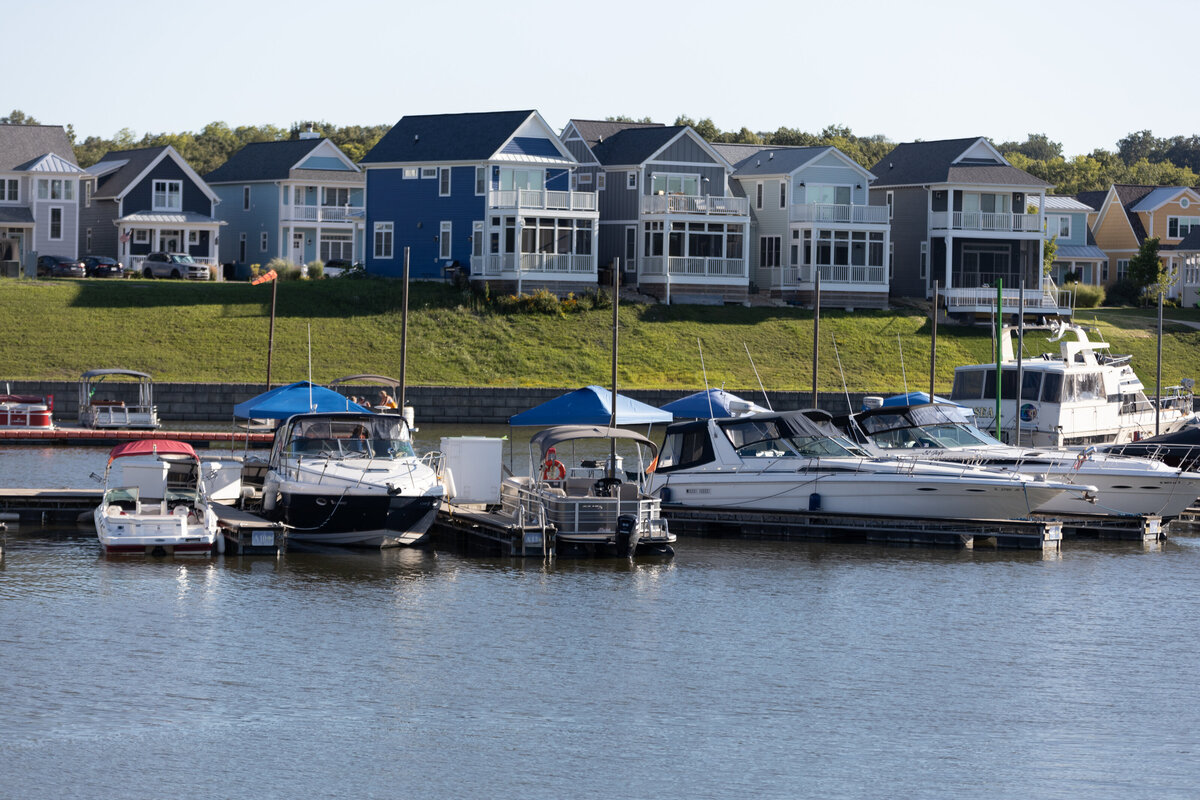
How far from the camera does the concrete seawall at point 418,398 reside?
5288 centimetres

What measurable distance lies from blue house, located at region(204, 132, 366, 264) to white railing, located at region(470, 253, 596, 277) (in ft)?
47.8

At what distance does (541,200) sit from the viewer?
221 ft

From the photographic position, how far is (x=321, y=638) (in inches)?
835

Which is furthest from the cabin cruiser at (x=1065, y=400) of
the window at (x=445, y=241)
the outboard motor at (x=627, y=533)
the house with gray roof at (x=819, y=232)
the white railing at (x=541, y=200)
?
the window at (x=445, y=241)

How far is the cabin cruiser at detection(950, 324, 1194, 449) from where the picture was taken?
40.5 m

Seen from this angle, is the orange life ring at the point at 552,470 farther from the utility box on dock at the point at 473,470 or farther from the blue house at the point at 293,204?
the blue house at the point at 293,204

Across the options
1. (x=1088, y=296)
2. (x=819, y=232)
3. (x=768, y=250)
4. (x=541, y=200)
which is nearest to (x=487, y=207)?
(x=541, y=200)

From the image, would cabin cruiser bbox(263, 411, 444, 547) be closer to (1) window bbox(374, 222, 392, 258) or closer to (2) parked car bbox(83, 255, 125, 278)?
(1) window bbox(374, 222, 392, 258)

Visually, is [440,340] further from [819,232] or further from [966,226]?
[966,226]

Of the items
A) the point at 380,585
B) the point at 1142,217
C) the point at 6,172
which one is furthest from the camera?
the point at 1142,217

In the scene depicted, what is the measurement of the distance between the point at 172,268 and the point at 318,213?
10586mm

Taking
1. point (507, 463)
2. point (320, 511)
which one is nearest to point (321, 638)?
point (320, 511)

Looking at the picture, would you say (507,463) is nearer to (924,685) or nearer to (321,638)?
(321,638)

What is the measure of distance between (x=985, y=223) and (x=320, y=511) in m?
52.5
